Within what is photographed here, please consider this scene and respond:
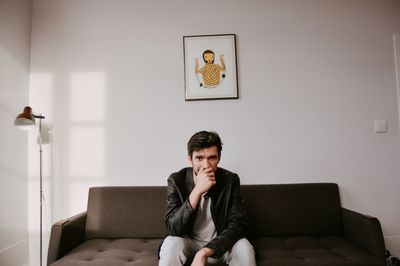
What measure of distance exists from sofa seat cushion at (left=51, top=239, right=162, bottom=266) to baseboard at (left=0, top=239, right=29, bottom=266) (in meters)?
0.71

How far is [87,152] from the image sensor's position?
8.14ft

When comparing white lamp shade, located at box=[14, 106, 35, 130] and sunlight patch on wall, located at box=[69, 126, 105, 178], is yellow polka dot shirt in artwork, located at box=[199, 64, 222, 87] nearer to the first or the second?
sunlight patch on wall, located at box=[69, 126, 105, 178]

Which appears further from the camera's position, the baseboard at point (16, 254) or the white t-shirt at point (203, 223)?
the baseboard at point (16, 254)

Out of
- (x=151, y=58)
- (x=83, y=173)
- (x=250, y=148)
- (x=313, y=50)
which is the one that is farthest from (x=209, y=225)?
(x=313, y=50)

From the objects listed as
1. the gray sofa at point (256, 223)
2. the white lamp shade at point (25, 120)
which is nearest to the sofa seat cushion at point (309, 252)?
the gray sofa at point (256, 223)

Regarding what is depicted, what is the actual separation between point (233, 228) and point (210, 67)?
4.92 feet

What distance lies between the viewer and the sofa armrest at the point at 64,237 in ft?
5.71

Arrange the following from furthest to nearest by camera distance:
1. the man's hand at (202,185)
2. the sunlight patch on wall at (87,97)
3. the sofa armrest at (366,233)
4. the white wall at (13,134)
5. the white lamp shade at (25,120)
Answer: the sunlight patch on wall at (87,97)
the white wall at (13,134)
the white lamp shade at (25,120)
the sofa armrest at (366,233)
the man's hand at (202,185)

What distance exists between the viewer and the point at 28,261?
2443 mm

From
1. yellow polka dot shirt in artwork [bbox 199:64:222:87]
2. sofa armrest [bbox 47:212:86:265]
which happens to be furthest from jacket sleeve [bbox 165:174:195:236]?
yellow polka dot shirt in artwork [bbox 199:64:222:87]

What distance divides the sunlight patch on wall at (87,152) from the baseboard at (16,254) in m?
0.72

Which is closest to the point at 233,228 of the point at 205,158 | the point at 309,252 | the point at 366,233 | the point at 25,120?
the point at 205,158

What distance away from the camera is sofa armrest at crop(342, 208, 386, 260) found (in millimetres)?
1688

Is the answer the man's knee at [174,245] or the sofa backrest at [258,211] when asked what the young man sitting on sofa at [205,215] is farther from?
the sofa backrest at [258,211]
